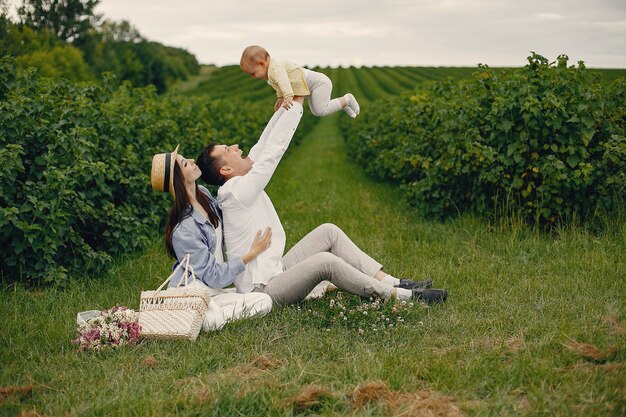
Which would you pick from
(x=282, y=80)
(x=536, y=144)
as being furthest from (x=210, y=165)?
(x=536, y=144)

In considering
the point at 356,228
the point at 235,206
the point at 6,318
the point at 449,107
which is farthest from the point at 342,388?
the point at 449,107

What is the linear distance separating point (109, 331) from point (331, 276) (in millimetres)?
1650

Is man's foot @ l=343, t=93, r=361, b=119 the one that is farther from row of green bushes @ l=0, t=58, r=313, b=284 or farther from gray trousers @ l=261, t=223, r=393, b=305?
row of green bushes @ l=0, t=58, r=313, b=284

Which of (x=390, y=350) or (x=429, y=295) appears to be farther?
(x=429, y=295)

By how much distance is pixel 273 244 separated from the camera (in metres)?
5.15

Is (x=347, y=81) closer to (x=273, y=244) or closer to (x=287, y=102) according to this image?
(x=287, y=102)

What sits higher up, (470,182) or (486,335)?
(470,182)

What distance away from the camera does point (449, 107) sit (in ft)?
28.0

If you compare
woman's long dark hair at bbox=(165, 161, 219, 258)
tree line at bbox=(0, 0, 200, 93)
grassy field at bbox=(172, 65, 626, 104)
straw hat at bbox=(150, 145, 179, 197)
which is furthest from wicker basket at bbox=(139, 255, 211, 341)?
grassy field at bbox=(172, 65, 626, 104)

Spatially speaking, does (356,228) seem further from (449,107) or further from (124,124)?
(124,124)

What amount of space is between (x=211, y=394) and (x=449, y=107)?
19.4 ft

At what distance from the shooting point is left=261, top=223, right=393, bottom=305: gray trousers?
4934 millimetres

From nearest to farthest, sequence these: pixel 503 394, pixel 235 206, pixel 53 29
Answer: pixel 503 394, pixel 235 206, pixel 53 29

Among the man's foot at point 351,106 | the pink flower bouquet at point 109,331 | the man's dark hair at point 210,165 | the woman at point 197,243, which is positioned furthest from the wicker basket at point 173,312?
the man's foot at point 351,106
